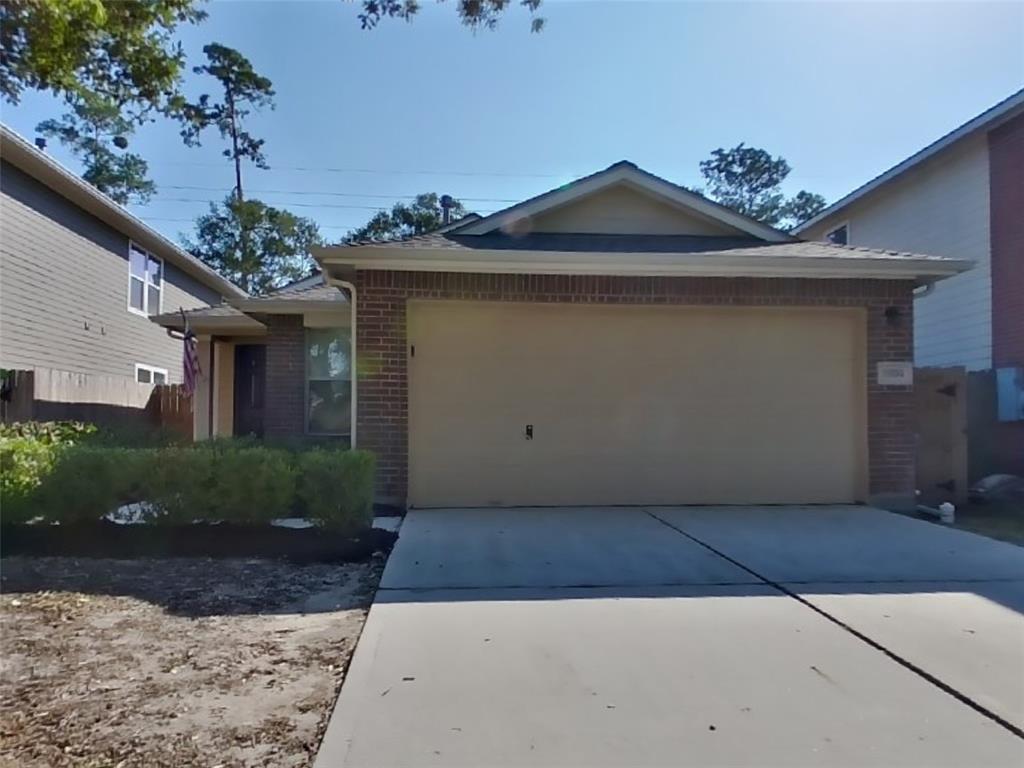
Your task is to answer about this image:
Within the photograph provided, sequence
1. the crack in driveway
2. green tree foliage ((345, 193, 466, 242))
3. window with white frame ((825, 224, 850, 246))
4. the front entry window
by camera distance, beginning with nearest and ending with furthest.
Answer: the crack in driveway, the front entry window, window with white frame ((825, 224, 850, 246)), green tree foliage ((345, 193, 466, 242))

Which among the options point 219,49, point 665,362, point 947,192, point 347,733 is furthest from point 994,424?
point 219,49

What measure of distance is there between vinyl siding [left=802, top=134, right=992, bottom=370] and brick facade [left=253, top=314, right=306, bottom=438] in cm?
1110

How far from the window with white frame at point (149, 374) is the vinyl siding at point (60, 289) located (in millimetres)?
185

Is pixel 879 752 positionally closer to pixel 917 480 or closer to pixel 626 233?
pixel 917 480

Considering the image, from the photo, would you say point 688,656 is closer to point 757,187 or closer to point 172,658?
point 172,658

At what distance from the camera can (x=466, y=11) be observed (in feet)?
19.2

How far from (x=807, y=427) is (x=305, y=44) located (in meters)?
7.06

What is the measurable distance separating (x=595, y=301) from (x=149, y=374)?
544 inches

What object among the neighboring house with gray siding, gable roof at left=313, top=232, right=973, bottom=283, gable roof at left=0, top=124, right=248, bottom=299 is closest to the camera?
gable roof at left=313, top=232, right=973, bottom=283

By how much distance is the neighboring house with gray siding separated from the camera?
40.1 feet

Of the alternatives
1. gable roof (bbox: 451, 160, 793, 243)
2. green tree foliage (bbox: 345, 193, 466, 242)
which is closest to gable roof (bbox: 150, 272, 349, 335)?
gable roof (bbox: 451, 160, 793, 243)

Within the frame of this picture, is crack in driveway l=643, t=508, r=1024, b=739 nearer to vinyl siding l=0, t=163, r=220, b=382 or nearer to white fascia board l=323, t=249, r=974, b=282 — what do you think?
white fascia board l=323, t=249, r=974, b=282

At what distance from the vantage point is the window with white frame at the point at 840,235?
16625mm

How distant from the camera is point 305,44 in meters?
7.43
